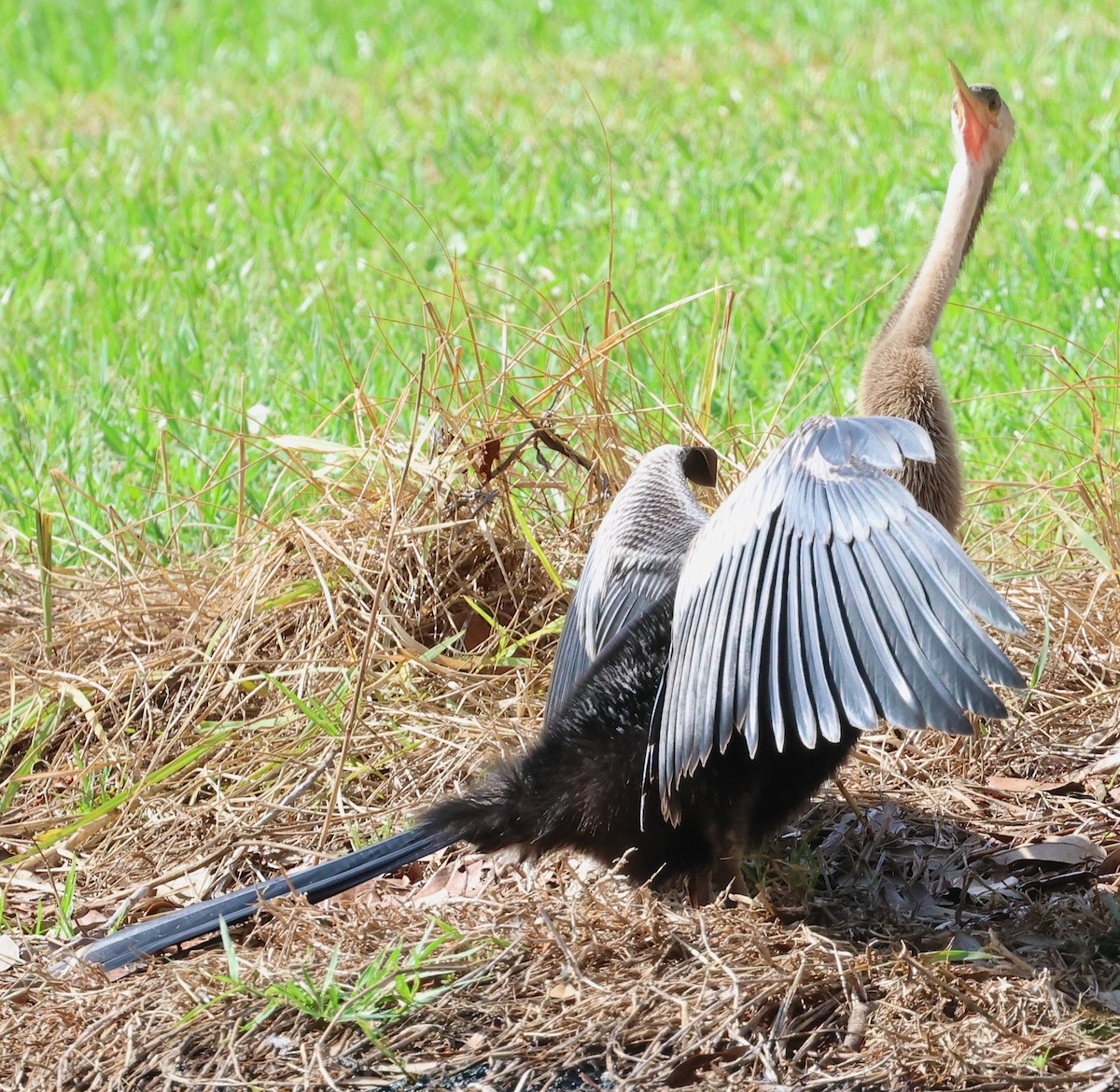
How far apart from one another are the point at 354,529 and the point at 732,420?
110 cm

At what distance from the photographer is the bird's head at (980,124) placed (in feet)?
11.7

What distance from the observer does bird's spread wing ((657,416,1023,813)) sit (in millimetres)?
2232

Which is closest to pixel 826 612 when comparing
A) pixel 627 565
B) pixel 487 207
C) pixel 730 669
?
pixel 730 669

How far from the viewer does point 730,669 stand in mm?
2457

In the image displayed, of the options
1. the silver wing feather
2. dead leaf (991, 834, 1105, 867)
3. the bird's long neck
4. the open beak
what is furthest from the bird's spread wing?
the open beak

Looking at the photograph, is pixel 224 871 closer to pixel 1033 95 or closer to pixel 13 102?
pixel 1033 95

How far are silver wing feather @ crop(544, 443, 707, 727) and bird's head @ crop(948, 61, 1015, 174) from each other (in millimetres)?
1028

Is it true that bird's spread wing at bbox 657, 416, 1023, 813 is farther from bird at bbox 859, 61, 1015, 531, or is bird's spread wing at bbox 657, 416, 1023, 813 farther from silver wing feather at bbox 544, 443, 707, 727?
bird at bbox 859, 61, 1015, 531

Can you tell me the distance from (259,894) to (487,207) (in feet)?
15.2

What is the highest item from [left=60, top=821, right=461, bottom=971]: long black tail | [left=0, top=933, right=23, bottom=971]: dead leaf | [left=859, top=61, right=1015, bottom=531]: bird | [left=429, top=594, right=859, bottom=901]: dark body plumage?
[left=859, top=61, right=1015, bottom=531]: bird

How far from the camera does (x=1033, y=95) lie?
7379mm

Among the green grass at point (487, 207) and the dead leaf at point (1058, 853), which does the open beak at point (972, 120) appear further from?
the dead leaf at point (1058, 853)

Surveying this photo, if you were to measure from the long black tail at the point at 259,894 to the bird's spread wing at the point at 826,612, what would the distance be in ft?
1.48

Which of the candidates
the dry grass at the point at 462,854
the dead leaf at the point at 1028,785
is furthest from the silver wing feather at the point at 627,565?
the dead leaf at the point at 1028,785
